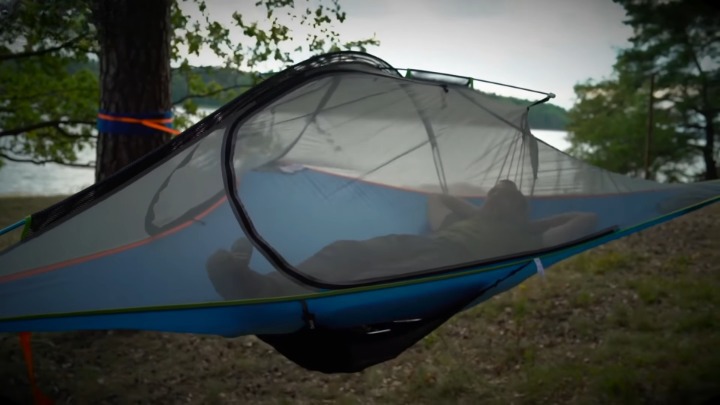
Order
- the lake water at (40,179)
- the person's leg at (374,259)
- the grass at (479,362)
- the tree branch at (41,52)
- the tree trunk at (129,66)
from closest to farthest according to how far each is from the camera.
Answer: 1. the person's leg at (374,259)
2. the grass at (479,362)
3. the tree trunk at (129,66)
4. the tree branch at (41,52)
5. the lake water at (40,179)

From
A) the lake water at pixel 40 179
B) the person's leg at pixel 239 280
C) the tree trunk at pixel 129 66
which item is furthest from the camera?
the lake water at pixel 40 179

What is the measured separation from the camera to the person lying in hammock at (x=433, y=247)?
137 centimetres

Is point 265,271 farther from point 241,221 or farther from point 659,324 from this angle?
point 659,324

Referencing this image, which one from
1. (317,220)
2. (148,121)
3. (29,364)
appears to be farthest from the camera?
(148,121)

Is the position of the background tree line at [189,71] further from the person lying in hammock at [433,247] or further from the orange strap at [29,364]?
the orange strap at [29,364]

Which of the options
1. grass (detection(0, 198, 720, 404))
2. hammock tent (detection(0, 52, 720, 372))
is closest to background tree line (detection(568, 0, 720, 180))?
grass (detection(0, 198, 720, 404))

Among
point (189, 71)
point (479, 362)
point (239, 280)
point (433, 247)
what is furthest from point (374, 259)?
point (189, 71)

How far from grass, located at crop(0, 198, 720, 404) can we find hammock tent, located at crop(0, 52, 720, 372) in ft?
1.73

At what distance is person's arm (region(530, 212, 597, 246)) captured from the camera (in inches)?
68.9

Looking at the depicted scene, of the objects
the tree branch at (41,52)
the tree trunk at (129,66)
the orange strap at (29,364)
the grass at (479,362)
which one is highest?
the tree branch at (41,52)

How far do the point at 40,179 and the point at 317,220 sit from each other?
6.92 meters

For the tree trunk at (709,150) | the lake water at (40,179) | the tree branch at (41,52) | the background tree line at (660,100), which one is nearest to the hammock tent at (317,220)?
the tree branch at (41,52)

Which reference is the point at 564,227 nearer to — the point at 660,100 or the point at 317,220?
the point at 317,220

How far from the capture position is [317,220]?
171 cm
